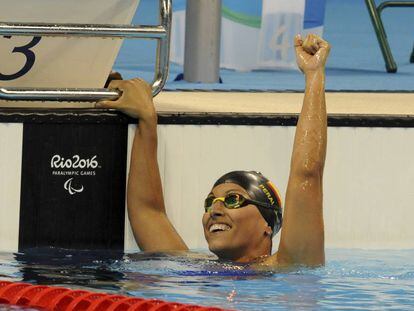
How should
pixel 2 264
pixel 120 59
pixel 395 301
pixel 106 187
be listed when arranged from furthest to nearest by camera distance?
pixel 120 59
pixel 106 187
pixel 2 264
pixel 395 301

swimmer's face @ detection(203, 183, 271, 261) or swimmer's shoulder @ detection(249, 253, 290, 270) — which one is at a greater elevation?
swimmer's face @ detection(203, 183, 271, 261)

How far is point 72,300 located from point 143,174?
1.18m

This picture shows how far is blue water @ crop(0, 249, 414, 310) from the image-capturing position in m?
4.22

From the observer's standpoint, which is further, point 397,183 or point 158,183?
point 397,183

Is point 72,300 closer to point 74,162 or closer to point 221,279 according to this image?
point 221,279

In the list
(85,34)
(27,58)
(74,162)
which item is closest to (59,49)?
(27,58)

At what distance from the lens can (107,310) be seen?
12.5 ft

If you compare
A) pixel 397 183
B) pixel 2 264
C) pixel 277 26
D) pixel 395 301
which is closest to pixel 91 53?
pixel 2 264

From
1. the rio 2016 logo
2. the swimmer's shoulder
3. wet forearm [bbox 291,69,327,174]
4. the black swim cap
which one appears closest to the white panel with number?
the rio 2016 logo

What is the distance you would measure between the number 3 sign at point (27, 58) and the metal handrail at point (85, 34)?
0.28m

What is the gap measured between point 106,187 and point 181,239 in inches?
15.3

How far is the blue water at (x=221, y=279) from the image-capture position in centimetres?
422

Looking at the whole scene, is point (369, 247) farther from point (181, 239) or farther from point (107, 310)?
point (107, 310)

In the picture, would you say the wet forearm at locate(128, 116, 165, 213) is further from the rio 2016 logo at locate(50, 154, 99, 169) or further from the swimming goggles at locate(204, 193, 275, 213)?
the swimming goggles at locate(204, 193, 275, 213)
